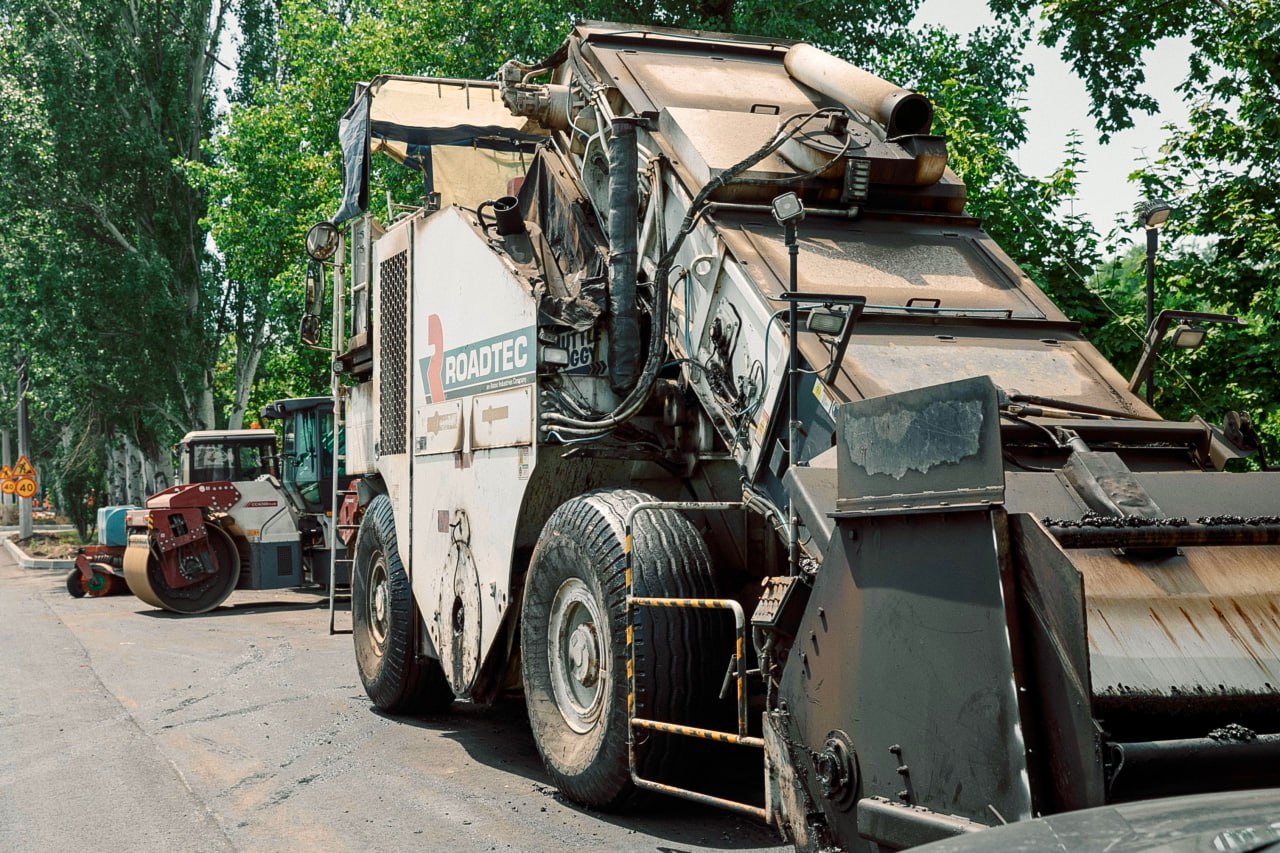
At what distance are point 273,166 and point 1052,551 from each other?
23961 millimetres

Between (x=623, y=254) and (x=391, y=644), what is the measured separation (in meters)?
3.44

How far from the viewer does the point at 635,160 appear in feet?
22.7

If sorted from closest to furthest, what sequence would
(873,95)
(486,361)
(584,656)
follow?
(584,656) → (873,95) → (486,361)

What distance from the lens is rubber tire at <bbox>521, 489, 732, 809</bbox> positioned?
5.79 metres

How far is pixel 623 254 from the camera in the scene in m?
6.92

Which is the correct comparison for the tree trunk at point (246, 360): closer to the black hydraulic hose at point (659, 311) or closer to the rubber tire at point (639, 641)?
the black hydraulic hose at point (659, 311)

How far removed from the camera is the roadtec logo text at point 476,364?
7.19 metres

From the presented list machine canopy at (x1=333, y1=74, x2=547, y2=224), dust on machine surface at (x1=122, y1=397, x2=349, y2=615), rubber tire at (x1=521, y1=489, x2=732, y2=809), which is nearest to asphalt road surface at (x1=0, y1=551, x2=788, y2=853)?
rubber tire at (x1=521, y1=489, x2=732, y2=809)

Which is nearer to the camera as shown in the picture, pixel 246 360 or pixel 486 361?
pixel 486 361

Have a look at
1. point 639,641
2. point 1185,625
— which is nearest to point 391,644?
point 639,641

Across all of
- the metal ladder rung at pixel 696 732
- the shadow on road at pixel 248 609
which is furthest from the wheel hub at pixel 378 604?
the shadow on road at pixel 248 609

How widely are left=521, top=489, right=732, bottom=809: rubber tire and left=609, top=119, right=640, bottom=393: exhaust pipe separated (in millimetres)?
742

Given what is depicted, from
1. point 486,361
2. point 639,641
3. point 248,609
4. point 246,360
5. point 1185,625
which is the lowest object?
point 248,609

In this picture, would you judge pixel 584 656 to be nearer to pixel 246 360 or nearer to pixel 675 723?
pixel 675 723
